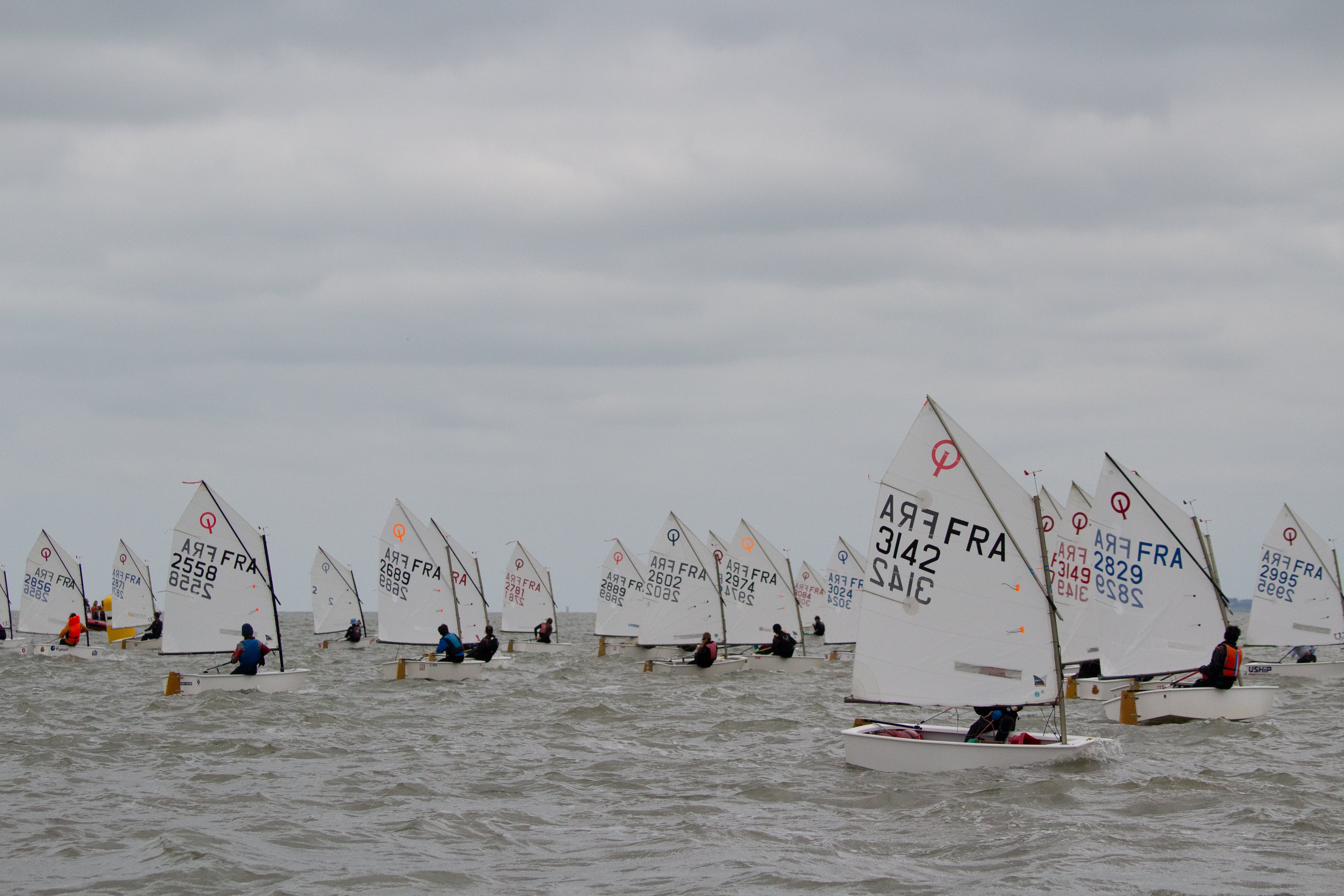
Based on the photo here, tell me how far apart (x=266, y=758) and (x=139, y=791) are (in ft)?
9.66

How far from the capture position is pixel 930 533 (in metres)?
18.1

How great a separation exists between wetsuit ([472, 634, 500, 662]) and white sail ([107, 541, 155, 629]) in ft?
101

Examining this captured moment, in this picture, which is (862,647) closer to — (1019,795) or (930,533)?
(930,533)

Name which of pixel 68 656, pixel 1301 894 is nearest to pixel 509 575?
pixel 68 656

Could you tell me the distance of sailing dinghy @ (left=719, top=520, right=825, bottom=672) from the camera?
147 feet

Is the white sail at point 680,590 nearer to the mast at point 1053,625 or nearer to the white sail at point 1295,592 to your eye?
the white sail at point 1295,592

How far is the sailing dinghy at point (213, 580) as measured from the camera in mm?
30500

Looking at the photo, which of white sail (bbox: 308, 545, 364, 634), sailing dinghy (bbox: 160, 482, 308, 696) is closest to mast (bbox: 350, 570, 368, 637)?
white sail (bbox: 308, 545, 364, 634)

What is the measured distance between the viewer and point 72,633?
46.3m

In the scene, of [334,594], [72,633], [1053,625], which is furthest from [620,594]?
[1053,625]

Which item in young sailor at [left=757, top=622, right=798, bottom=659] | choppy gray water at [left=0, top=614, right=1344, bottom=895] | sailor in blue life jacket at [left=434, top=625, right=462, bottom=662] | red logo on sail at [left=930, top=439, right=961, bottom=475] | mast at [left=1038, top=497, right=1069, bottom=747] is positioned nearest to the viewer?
choppy gray water at [left=0, top=614, right=1344, bottom=895]

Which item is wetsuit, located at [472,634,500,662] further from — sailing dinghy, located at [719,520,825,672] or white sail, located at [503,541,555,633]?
white sail, located at [503,541,555,633]

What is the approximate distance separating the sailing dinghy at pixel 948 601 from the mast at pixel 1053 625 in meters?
0.03

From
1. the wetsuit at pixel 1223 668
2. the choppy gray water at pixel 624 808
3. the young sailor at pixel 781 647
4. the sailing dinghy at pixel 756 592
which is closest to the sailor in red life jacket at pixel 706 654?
the young sailor at pixel 781 647
